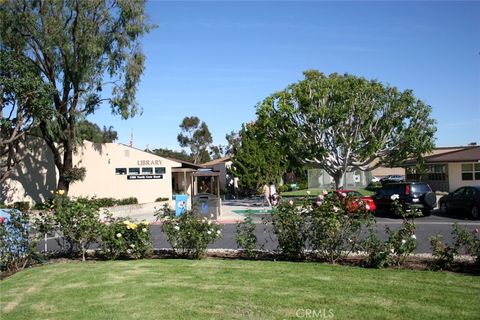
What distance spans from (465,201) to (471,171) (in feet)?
61.0

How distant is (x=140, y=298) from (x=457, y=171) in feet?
124

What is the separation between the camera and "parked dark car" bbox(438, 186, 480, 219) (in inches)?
813

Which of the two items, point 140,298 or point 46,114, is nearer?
point 140,298

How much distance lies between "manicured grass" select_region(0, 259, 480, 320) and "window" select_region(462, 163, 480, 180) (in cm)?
3354

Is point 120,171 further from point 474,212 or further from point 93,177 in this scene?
point 474,212

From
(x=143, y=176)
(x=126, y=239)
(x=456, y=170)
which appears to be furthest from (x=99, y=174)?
(x=456, y=170)

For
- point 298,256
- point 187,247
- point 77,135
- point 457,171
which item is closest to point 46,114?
point 77,135

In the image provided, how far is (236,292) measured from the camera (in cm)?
674

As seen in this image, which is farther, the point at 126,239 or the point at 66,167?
the point at 66,167

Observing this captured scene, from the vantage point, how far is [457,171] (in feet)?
128

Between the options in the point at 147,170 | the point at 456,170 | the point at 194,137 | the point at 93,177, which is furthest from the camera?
the point at 194,137

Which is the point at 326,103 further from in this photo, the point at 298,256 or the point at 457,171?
the point at 298,256

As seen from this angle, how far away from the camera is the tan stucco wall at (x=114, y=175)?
31297mm

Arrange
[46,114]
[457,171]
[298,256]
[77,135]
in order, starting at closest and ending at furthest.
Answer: [298,256] < [46,114] < [77,135] < [457,171]
